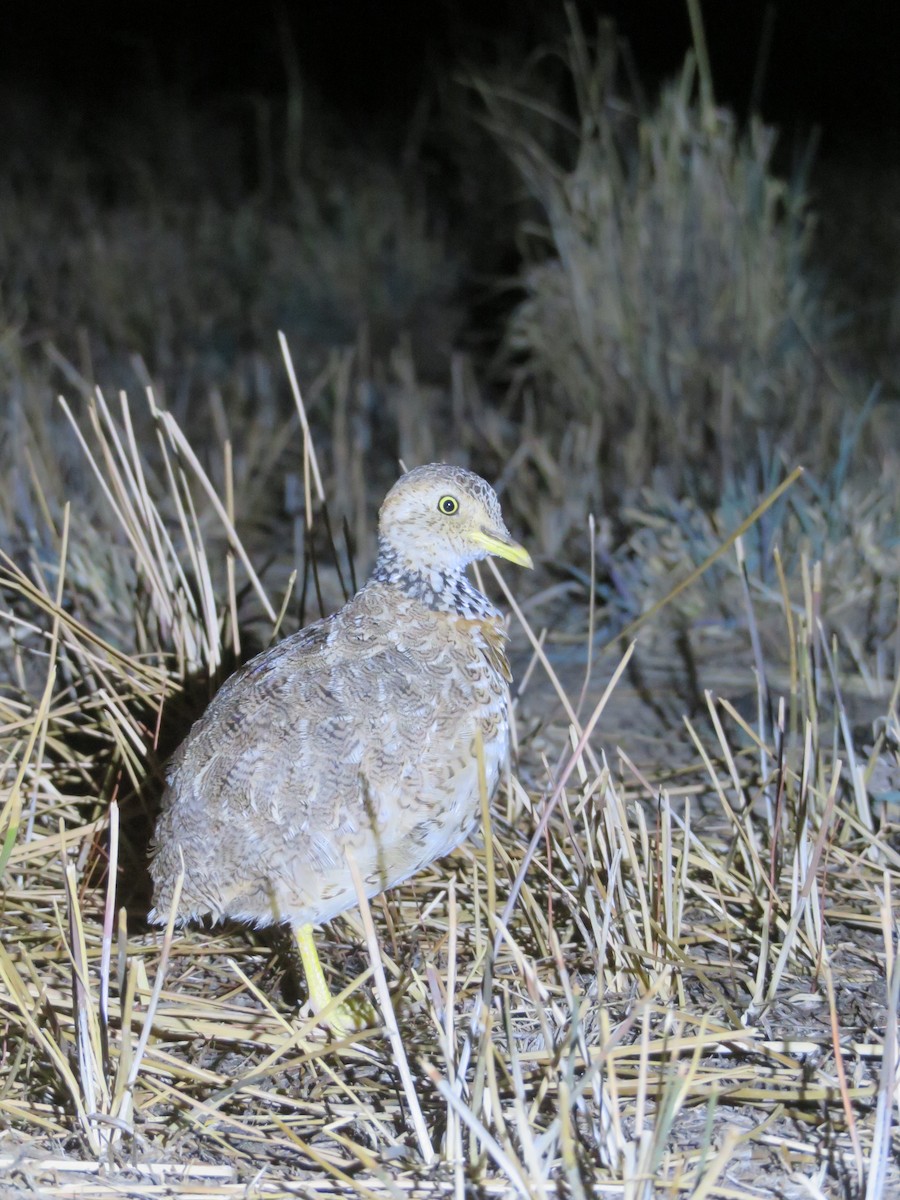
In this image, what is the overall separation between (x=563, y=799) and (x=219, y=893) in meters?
0.60

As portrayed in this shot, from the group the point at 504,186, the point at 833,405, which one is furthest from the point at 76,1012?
the point at 504,186

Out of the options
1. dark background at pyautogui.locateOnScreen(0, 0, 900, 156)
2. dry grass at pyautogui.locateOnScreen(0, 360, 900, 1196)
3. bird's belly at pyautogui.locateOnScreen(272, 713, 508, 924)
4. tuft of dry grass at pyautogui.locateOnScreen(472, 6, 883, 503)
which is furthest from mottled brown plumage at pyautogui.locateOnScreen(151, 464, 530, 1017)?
dark background at pyautogui.locateOnScreen(0, 0, 900, 156)

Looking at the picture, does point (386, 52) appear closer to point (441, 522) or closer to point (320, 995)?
point (441, 522)

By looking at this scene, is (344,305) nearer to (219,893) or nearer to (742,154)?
(742,154)

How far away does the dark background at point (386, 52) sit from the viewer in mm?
9438

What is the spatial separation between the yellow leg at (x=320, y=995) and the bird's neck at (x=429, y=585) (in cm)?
53

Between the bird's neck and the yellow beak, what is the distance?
0.07 m

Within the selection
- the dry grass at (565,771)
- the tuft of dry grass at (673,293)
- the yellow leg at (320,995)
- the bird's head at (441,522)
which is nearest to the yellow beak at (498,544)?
the bird's head at (441,522)

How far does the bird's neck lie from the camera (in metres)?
2.28

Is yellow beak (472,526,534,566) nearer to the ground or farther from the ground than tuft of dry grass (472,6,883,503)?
farther from the ground

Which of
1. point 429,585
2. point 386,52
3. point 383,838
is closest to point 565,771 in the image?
point 383,838

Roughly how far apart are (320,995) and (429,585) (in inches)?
25.4

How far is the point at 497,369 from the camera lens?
19.5 feet

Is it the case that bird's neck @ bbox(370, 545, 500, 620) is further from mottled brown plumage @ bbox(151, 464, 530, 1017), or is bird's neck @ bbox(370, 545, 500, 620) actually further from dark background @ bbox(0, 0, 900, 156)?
dark background @ bbox(0, 0, 900, 156)
